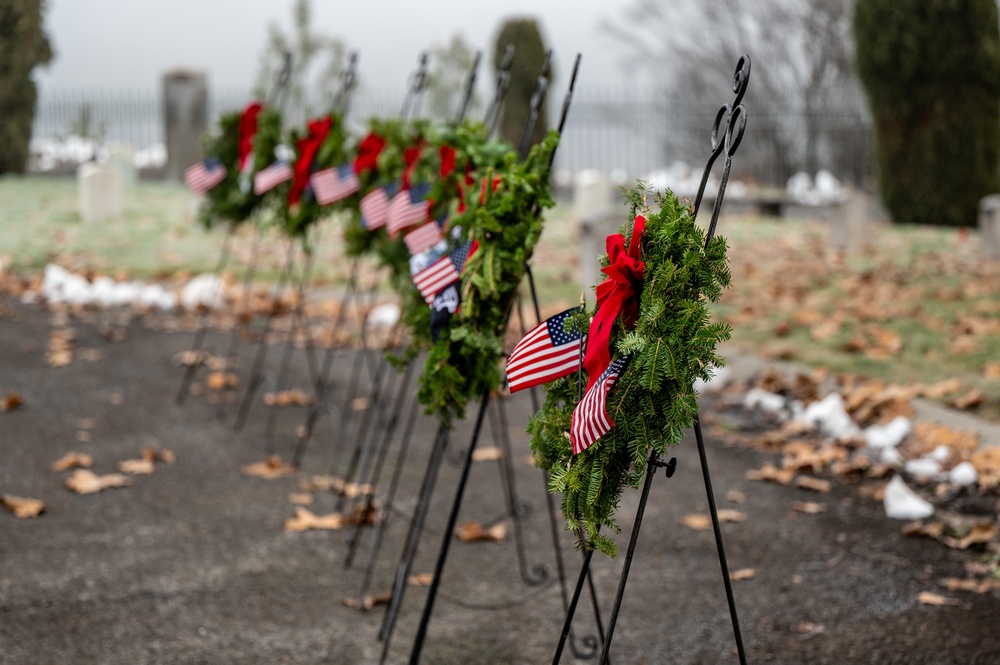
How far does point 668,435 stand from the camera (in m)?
2.25

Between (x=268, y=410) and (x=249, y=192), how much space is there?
1.39 meters

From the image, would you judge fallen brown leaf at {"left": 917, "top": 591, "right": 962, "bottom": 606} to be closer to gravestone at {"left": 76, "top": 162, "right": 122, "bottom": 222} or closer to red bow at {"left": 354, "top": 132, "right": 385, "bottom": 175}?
red bow at {"left": 354, "top": 132, "right": 385, "bottom": 175}

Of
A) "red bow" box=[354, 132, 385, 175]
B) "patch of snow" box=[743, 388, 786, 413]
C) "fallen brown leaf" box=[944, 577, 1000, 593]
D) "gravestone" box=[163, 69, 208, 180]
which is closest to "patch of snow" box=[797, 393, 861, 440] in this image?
"patch of snow" box=[743, 388, 786, 413]

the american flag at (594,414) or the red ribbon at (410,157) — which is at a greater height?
the red ribbon at (410,157)

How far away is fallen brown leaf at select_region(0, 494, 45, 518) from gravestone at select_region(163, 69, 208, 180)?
15592 mm

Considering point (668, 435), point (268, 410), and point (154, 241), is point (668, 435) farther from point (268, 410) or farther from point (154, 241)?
point (154, 241)

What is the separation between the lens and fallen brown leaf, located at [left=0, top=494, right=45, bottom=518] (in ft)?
15.7

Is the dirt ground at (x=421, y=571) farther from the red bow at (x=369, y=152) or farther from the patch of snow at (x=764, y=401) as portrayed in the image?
the red bow at (x=369, y=152)

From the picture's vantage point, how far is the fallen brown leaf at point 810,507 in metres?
4.90

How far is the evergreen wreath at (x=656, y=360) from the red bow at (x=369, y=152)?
2728 mm

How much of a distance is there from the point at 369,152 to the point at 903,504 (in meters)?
2.93

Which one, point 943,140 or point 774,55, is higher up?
point 774,55

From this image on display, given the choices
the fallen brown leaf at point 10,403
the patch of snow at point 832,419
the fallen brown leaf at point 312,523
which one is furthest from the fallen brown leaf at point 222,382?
the patch of snow at point 832,419

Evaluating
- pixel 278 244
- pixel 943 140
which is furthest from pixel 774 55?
pixel 278 244
